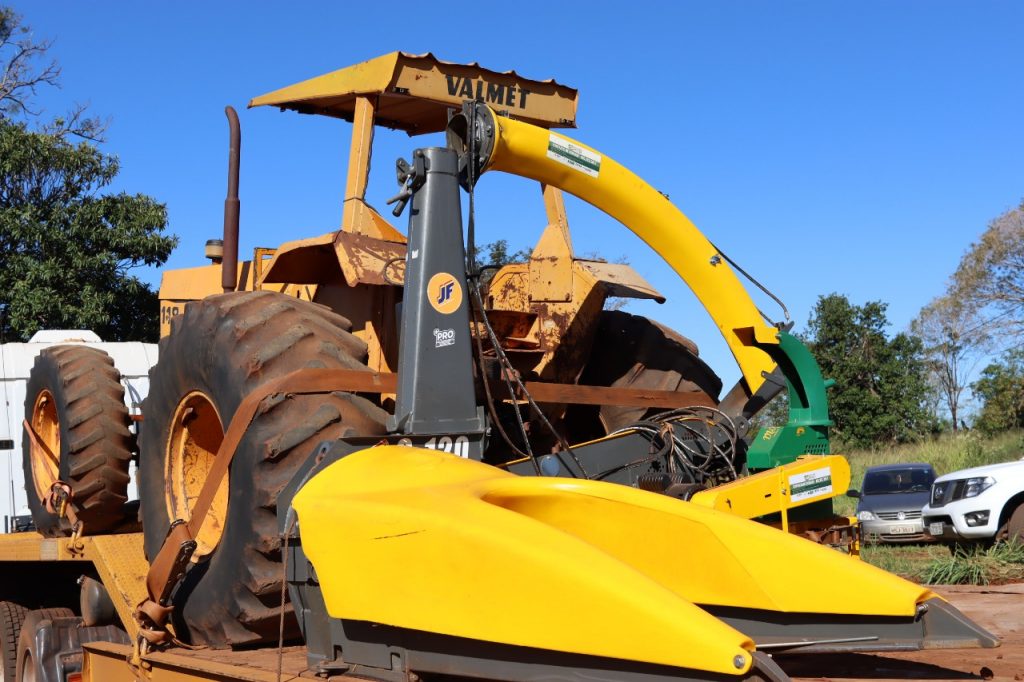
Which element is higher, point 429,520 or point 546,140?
point 546,140

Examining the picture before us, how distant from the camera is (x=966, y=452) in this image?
64.4 feet

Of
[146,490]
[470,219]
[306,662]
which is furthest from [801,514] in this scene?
[146,490]

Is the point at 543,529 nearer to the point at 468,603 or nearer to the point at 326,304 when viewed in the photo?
A: the point at 468,603

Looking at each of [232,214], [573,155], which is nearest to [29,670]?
[232,214]

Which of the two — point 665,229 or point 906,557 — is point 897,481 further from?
point 665,229

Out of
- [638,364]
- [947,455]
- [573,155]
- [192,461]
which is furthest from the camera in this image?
[947,455]

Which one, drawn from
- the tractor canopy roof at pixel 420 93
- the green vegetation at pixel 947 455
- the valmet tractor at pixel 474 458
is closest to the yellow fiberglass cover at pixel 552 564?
the valmet tractor at pixel 474 458

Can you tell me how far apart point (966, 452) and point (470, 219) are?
17262mm

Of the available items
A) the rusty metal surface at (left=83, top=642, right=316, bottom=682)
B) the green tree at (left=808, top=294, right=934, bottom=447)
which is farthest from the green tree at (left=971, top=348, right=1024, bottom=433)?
the rusty metal surface at (left=83, top=642, right=316, bottom=682)

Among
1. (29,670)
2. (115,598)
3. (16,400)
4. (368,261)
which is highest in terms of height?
(368,261)

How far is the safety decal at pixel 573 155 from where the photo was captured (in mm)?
5195

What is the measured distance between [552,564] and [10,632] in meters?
5.79

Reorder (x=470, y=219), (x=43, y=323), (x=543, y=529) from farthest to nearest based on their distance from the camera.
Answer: (x=43, y=323) → (x=470, y=219) → (x=543, y=529)

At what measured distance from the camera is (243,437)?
4.20 m
